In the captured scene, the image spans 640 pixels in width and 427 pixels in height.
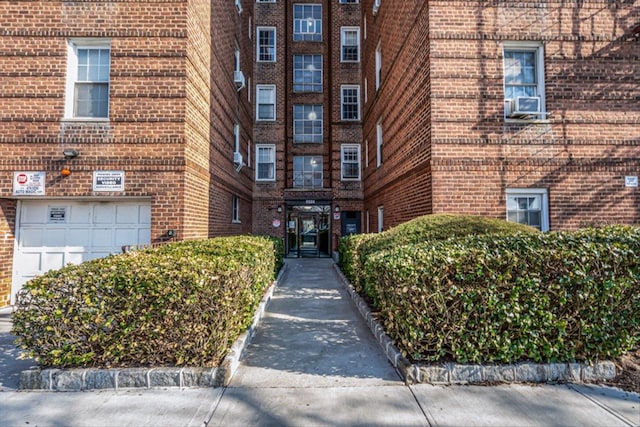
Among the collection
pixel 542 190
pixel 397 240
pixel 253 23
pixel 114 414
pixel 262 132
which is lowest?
pixel 114 414

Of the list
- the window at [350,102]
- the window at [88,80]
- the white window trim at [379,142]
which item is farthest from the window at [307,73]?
the window at [88,80]

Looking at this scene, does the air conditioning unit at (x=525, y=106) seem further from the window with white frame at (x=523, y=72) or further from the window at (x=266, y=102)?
the window at (x=266, y=102)

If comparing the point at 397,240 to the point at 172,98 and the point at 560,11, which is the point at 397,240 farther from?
the point at 560,11

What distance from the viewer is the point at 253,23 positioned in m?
15.6

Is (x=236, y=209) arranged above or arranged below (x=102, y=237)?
above

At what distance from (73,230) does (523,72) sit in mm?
9909

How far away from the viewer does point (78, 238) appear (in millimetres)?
6781

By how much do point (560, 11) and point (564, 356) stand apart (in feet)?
23.1

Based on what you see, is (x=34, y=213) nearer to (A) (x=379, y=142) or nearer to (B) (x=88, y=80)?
(B) (x=88, y=80)

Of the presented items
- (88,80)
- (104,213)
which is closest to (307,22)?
(88,80)

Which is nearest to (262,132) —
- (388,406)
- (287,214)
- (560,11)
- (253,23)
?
(287,214)

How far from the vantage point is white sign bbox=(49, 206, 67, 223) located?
6762mm

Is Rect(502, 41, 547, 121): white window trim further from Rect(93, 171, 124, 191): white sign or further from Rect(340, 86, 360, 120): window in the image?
Rect(340, 86, 360, 120): window

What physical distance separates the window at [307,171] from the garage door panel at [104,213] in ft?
31.3
